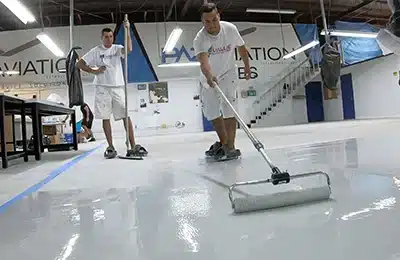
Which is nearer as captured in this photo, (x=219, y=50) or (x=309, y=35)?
(x=219, y=50)

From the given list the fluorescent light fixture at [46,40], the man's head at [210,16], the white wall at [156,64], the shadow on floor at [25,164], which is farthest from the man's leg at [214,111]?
the white wall at [156,64]

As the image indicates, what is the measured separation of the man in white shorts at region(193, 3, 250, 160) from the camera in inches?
108

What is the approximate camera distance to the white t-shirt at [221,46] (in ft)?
9.15

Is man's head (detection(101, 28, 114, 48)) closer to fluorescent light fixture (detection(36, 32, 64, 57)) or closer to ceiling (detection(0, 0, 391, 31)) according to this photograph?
fluorescent light fixture (detection(36, 32, 64, 57))

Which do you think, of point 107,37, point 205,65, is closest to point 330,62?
point 107,37

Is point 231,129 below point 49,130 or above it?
below

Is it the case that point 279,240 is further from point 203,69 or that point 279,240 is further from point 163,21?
point 163,21

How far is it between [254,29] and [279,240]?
533 inches

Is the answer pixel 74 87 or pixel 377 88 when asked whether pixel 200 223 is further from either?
pixel 377 88

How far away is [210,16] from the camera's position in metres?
2.64

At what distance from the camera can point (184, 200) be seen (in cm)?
144

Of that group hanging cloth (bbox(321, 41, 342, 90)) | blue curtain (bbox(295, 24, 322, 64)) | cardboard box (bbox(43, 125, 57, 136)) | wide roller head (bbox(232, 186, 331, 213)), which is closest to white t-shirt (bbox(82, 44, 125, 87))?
wide roller head (bbox(232, 186, 331, 213))

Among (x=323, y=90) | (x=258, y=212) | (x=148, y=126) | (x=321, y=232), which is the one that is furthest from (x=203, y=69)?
(x=323, y=90)

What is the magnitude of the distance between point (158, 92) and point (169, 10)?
9.72ft
